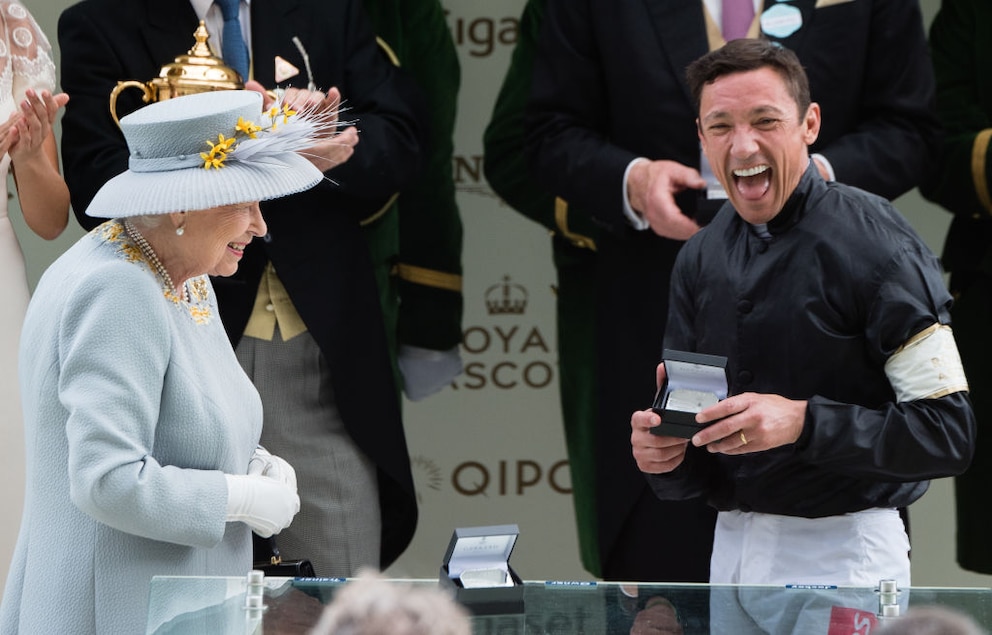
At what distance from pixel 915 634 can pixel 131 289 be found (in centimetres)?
137

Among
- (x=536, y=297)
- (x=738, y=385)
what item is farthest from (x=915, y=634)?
(x=536, y=297)

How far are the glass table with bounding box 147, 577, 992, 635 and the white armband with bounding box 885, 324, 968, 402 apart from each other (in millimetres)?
562

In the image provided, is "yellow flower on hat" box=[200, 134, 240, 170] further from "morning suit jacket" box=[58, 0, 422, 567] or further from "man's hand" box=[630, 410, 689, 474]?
"morning suit jacket" box=[58, 0, 422, 567]

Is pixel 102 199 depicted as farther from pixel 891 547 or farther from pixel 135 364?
pixel 891 547

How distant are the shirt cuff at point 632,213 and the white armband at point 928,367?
117 centimetres

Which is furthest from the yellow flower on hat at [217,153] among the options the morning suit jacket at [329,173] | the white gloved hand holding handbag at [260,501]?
the morning suit jacket at [329,173]

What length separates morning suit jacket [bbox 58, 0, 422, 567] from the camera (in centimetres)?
428

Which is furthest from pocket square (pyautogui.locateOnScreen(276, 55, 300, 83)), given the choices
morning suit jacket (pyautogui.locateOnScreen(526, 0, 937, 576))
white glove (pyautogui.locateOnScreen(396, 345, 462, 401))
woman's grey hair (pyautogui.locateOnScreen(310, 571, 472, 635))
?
woman's grey hair (pyautogui.locateOnScreen(310, 571, 472, 635))

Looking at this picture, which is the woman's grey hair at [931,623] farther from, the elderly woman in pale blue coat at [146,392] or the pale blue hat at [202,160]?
the pale blue hat at [202,160]

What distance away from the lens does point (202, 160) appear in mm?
2963

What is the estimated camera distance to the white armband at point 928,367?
3.16m

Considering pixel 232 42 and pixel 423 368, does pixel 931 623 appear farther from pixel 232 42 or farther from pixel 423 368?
pixel 423 368

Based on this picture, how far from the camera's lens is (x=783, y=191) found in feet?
11.1

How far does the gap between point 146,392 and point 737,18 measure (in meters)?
2.11
